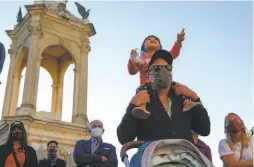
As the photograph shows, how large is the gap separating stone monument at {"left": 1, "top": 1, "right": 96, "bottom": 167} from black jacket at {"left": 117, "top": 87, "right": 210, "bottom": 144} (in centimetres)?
1177

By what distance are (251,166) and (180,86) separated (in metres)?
1.50

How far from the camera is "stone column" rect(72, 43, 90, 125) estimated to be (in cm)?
1623

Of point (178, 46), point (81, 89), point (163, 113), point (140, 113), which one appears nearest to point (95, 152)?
point (178, 46)

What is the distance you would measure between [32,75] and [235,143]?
511 inches

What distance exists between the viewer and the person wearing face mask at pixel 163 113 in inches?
111

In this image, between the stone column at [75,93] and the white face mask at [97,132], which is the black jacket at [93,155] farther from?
Answer: the stone column at [75,93]

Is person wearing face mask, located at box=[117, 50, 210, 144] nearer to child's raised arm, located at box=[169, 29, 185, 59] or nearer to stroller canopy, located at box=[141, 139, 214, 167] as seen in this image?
stroller canopy, located at box=[141, 139, 214, 167]

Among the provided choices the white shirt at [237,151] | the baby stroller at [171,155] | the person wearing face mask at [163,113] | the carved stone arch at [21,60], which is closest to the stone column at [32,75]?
the carved stone arch at [21,60]

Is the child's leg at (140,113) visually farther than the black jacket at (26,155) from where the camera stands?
No

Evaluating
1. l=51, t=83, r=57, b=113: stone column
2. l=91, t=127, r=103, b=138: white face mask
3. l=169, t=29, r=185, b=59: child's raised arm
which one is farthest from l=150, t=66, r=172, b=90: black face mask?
l=51, t=83, r=57, b=113: stone column

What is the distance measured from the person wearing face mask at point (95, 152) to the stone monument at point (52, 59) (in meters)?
8.69

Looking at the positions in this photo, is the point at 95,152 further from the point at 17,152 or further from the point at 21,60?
the point at 21,60

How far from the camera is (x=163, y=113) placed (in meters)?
2.88

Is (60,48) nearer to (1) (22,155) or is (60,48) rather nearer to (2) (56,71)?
(2) (56,71)
